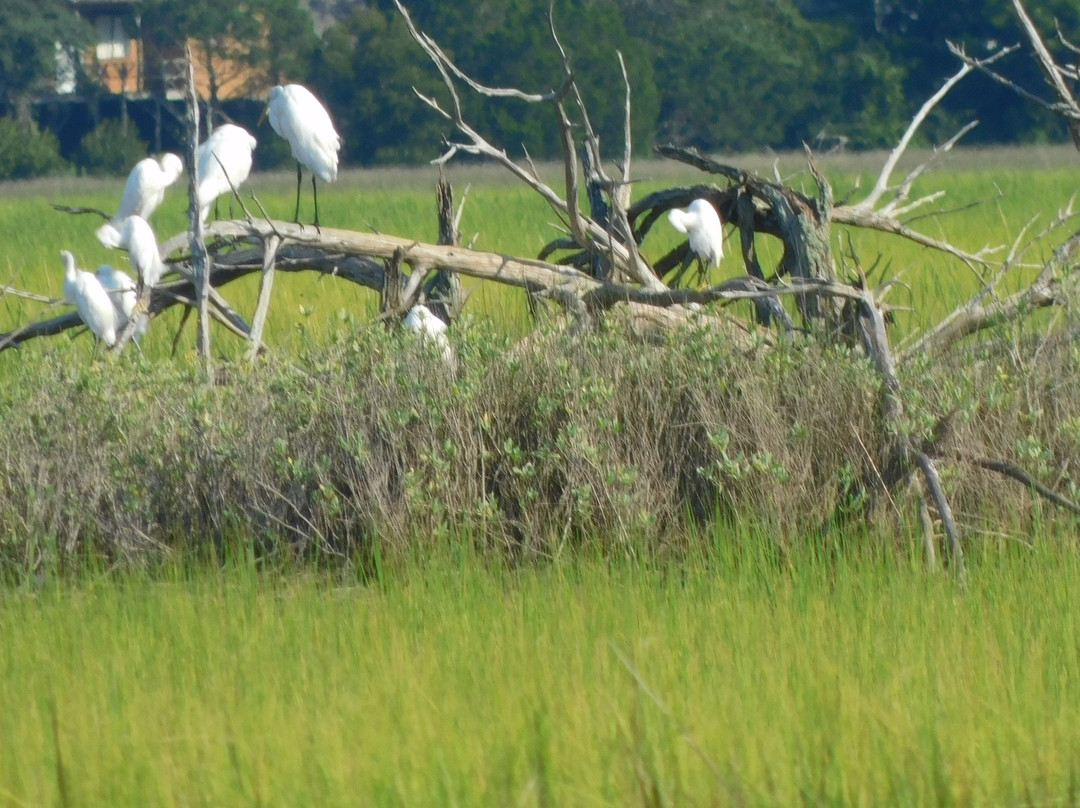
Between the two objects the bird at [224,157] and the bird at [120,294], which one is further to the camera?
the bird at [224,157]

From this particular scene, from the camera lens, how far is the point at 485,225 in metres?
15.2

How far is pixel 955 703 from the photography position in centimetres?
250

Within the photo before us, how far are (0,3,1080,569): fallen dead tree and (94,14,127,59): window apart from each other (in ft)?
119

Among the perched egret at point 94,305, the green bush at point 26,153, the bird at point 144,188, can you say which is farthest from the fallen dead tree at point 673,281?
the green bush at point 26,153

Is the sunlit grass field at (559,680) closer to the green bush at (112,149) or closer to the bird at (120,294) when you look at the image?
the bird at (120,294)

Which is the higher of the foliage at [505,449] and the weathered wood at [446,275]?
the weathered wood at [446,275]

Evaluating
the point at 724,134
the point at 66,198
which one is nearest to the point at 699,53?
the point at 724,134

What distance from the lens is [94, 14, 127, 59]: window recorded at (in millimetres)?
39375

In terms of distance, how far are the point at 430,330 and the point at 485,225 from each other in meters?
10.5

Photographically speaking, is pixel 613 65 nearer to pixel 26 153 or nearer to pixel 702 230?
pixel 26 153

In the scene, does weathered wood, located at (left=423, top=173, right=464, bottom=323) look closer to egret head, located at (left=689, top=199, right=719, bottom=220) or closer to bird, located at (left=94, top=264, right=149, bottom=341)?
egret head, located at (left=689, top=199, right=719, bottom=220)

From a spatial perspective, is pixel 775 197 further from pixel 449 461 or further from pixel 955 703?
pixel 955 703

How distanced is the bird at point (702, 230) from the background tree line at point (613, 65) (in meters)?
23.7

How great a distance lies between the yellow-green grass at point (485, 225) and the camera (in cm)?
727
